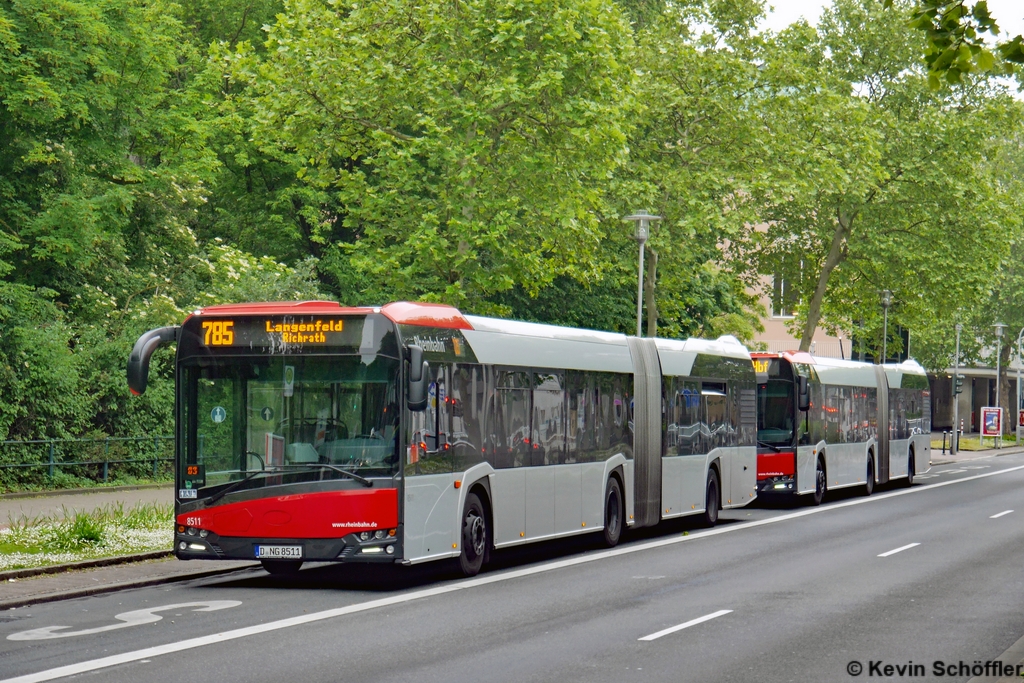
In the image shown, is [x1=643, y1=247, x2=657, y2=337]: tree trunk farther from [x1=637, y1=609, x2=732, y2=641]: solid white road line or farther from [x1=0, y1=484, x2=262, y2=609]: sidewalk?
[x1=637, y1=609, x2=732, y2=641]: solid white road line

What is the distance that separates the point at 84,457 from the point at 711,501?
11.9 meters

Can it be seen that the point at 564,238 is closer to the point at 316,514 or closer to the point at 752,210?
the point at 752,210

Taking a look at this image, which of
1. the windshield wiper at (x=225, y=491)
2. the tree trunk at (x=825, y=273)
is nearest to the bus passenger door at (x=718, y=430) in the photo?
the windshield wiper at (x=225, y=491)

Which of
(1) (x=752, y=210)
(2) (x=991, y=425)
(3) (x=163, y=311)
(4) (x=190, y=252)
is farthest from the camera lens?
(2) (x=991, y=425)

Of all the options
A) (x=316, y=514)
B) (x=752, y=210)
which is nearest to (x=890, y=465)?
(x=752, y=210)

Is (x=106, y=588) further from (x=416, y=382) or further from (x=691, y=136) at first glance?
(x=691, y=136)

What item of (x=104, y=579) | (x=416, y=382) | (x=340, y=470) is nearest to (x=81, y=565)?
(x=104, y=579)

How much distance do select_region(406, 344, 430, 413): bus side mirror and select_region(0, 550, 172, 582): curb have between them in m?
4.49

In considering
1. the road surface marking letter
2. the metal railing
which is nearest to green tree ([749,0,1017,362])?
the metal railing

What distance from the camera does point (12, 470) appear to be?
25.9 meters

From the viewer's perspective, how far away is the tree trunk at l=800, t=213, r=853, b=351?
5256cm

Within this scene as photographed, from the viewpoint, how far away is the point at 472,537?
640 inches

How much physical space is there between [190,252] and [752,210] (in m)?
16.0

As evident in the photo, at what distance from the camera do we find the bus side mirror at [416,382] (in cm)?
1420
